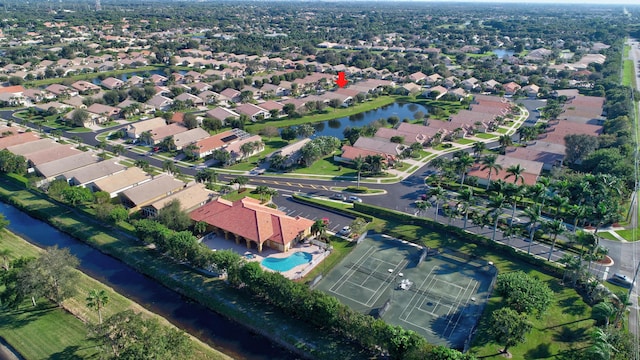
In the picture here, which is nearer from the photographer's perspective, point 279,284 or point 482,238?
point 279,284

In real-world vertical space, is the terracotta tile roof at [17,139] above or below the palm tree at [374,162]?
above

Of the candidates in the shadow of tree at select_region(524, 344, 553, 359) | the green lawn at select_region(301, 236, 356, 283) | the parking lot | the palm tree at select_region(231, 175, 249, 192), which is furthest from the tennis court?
the palm tree at select_region(231, 175, 249, 192)

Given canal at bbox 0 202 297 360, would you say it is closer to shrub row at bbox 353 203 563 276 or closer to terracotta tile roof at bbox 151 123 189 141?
shrub row at bbox 353 203 563 276

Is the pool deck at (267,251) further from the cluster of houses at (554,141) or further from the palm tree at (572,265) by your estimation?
the cluster of houses at (554,141)

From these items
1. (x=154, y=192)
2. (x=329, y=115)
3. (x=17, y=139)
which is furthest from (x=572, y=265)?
(x=17, y=139)

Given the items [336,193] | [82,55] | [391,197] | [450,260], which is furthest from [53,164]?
[82,55]

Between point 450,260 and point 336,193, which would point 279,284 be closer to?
point 450,260

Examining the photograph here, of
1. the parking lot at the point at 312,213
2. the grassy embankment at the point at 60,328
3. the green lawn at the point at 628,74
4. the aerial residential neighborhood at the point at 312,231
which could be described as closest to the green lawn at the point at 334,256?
the aerial residential neighborhood at the point at 312,231
